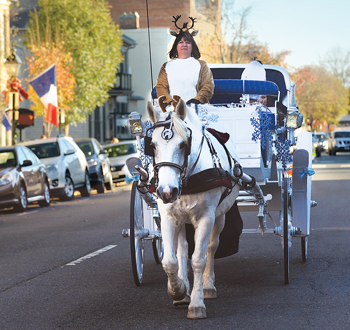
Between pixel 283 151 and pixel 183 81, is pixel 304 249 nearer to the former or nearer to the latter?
pixel 283 151

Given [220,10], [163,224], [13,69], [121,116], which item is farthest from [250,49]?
[163,224]

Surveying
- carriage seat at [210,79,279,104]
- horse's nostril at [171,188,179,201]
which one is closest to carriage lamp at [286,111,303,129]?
carriage seat at [210,79,279,104]

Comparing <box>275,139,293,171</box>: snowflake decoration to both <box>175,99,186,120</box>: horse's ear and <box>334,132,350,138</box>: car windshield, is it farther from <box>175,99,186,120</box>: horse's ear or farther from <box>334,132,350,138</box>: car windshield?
<box>334,132,350,138</box>: car windshield

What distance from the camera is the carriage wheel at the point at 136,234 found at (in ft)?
24.8

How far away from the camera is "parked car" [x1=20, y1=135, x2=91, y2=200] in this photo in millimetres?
21656

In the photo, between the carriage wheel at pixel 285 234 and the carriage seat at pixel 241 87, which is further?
the carriage seat at pixel 241 87

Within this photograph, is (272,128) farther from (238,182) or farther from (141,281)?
(141,281)

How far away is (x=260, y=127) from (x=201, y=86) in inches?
44.5

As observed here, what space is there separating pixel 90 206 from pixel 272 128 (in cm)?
1160

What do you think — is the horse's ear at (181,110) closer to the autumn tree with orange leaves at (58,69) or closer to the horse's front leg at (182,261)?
the horse's front leg at (182,261)

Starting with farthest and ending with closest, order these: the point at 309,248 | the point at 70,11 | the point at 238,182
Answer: the point at 70,11
the point at 309,248
the point at 238,182

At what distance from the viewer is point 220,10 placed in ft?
172

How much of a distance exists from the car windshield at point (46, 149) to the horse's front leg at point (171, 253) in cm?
1667

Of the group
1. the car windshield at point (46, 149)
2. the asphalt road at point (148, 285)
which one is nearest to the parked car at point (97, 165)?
the car windshield at point (46, 149)
